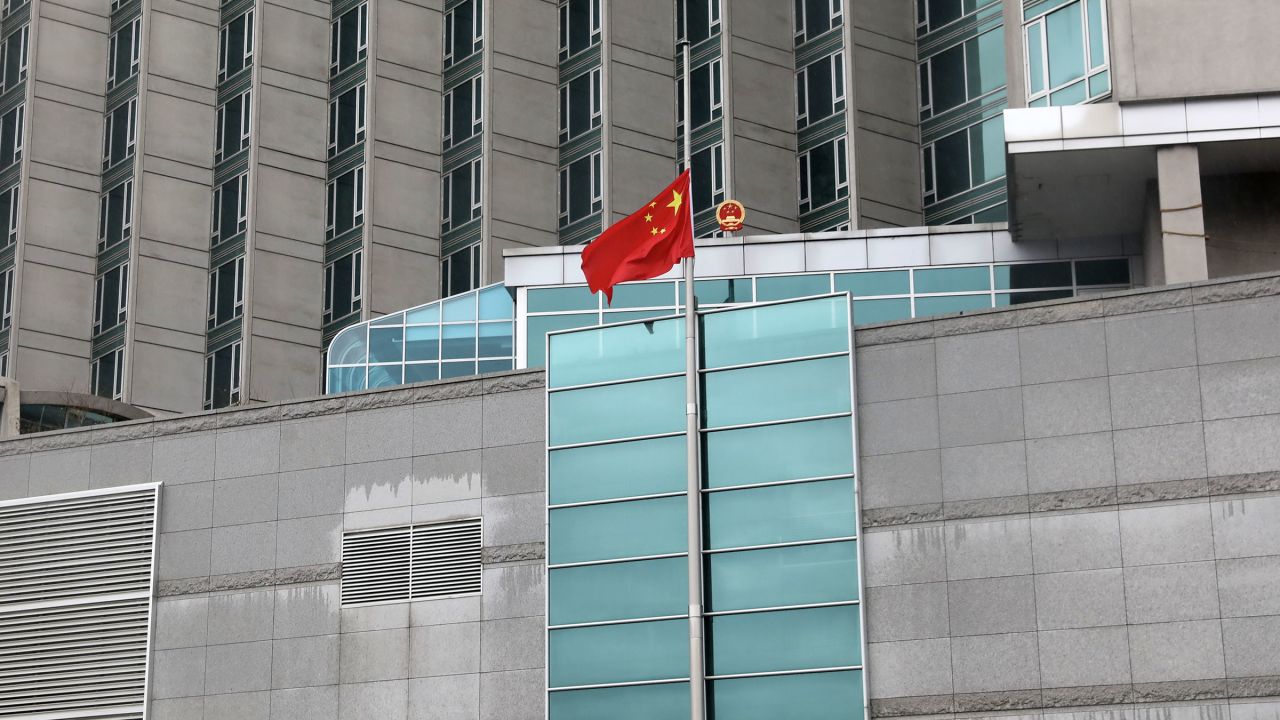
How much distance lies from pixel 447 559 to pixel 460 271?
42.8 meters

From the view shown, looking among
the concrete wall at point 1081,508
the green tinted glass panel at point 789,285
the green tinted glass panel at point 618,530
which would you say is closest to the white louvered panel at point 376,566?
the green tinted glass panel at point 618,530

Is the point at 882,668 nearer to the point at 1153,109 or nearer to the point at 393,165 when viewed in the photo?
the point at 1153,109

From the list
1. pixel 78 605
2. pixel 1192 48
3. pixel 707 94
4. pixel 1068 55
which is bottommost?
pixel 78 605

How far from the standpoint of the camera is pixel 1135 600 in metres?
33.4

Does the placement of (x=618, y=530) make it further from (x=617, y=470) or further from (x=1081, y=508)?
(x=1081, y=508)

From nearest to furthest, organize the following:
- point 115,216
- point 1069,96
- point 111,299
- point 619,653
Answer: point 619,653 → point 1069,96 → point 111,299 → point 115,216

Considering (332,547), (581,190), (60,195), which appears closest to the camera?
(332,547)

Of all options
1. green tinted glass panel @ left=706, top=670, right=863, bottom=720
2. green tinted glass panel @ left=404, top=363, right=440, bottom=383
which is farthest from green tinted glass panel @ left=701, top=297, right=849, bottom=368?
green tinted glass panel @ left=404, top=363, right=440, bottom=383

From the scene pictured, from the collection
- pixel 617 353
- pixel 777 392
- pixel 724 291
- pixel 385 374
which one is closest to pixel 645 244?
pixel 617 353

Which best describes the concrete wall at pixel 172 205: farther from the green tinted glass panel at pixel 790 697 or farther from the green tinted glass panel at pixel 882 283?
the green tinted glass panel at pixel 790 697

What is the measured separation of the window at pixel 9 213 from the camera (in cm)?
8456

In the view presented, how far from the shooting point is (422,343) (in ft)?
183

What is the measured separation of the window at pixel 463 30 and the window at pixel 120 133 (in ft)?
42.8

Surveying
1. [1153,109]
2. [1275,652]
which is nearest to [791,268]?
[1153,109]
